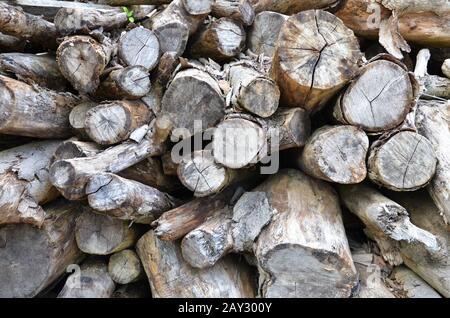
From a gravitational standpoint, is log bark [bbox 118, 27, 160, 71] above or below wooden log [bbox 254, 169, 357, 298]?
above

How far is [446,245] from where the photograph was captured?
2.99 m

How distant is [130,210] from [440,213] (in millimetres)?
1860

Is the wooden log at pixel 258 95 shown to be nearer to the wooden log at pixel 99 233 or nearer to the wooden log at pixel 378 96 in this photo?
the wooden log at pixel 378 96

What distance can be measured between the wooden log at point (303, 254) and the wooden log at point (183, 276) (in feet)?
0.61

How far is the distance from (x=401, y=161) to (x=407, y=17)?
1611 millimetres

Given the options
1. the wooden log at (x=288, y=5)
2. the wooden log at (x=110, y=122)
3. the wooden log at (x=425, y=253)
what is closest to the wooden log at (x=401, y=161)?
the wooden log at (x=425, y=253)

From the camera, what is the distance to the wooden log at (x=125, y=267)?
10.3 feet

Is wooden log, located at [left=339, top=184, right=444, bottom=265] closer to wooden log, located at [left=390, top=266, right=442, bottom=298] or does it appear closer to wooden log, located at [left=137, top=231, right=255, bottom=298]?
wooden log, located at [left=390, top=266, right=442, bottom=298]

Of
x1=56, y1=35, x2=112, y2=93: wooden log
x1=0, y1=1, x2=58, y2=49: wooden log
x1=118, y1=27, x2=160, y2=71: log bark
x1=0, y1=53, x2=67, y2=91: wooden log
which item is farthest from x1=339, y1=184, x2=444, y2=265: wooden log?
x1=0, y1=1, x2=58, y2=49: wooden log

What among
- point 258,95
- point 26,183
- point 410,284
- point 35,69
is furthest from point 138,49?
point 410,284

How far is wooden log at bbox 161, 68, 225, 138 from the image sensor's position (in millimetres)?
2924

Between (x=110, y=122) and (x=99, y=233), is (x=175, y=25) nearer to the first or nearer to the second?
(x=110, y=122)

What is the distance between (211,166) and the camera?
2859mm
